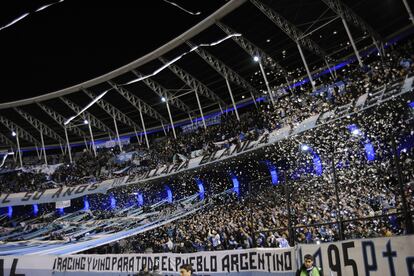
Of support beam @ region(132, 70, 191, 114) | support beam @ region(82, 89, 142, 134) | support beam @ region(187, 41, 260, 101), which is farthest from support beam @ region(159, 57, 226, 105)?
support beam @ region(82, 89, 142, 134)

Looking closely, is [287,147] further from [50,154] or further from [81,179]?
[50,154]

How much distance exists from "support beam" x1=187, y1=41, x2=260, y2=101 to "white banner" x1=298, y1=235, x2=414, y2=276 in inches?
760

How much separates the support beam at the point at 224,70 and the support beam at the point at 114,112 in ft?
37.1

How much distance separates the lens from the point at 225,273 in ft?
25.7

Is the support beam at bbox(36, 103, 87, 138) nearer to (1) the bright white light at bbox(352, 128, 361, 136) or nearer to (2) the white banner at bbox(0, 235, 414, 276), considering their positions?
(2) the white banner at bbox(0, 235, 414, 276)

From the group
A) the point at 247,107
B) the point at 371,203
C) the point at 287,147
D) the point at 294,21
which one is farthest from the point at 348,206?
the point at 247,107

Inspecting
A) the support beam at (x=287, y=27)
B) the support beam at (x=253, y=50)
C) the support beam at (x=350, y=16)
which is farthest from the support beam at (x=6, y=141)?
the support beam at (x=350, y=16)

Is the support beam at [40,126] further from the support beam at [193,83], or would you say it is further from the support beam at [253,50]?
the support beam at [253,50]

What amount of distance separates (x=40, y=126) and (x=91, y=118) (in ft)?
18.5

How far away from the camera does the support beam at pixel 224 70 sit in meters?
24.6

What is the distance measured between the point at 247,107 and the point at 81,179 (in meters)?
15.6

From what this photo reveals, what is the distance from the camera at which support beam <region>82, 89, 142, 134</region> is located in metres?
31.3

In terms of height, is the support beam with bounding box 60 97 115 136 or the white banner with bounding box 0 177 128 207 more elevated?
the support beam with bounding box 60 97 115 136

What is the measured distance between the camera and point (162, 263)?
29.2 ft
